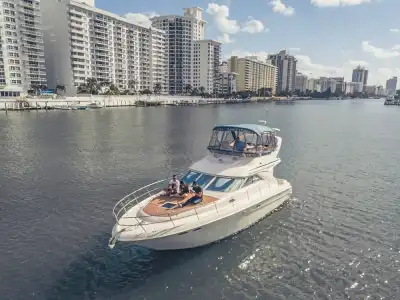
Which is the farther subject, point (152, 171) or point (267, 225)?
point (152, 171)

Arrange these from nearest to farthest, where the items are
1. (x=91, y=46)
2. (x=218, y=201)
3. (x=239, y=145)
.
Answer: (x=218, y=201)
(x=239, y=145)
(x=91, y=46)

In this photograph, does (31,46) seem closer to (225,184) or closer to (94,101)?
(94,101)

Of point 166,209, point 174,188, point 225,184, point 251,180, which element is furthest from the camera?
point 251,180

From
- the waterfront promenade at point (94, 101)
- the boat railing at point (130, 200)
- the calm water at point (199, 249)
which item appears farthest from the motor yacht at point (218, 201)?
the waterfront promenade at point (94, 101)

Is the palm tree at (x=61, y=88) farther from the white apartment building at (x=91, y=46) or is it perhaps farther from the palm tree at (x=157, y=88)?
the palm tree at (x=157, y=88)

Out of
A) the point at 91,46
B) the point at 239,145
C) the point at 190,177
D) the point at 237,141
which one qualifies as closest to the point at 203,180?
the point at 190,177

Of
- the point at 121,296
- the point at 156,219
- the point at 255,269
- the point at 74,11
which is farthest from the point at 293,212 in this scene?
the point at 74,11

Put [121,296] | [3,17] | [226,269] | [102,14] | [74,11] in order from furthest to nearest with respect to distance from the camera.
Result: [102,14] → [74,11] → [3,17] → [226,269] → [121,296]

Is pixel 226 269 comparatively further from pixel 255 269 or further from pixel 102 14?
pixel 102 14
